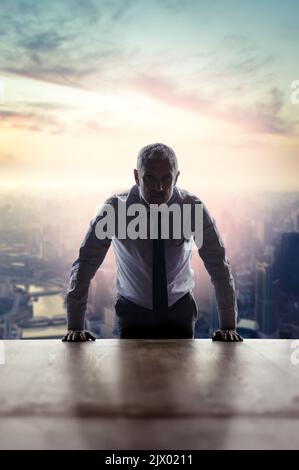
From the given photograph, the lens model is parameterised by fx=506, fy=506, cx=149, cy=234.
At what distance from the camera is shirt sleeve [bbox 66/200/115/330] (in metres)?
1.95

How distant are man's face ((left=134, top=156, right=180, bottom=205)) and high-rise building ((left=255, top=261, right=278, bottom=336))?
7.19 feet

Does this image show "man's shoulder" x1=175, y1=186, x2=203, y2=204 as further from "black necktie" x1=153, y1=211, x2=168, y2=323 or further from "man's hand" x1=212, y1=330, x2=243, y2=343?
"man's hand" x1=212, y1=330, x2=243, y2=343

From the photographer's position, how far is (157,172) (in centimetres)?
191

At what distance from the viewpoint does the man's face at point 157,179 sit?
6.27ft

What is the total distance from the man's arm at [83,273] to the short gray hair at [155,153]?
0.28 metres

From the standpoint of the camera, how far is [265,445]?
895 millimetres

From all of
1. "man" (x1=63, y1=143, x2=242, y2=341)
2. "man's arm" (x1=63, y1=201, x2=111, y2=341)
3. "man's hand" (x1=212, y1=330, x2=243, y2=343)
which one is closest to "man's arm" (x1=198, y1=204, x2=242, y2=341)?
"man" (x1=63, y1=143, x2=242, y2=341)

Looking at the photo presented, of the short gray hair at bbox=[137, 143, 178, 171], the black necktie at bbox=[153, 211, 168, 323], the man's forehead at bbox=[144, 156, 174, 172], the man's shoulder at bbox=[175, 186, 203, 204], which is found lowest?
the black necktie at bbox=[153, 211, 168, 323]

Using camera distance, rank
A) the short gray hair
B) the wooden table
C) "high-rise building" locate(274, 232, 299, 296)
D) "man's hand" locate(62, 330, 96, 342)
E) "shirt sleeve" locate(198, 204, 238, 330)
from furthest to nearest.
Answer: "high-rise building" locate(274, 232, 299, 296) < "shirt sleeve" locate(198, 204, 238, 330) < the short gray hair < "man's hand" locate(62, 330, 96, 342) < the wooden table

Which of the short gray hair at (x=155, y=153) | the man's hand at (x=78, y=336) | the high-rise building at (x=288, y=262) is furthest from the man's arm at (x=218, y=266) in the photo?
the high-rise building at (x=288, y=262)

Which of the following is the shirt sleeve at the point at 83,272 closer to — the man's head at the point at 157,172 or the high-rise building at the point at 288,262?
the man's head at the point at 157,172

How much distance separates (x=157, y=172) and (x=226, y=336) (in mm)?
659

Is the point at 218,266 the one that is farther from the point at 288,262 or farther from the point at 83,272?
the point at 288,262

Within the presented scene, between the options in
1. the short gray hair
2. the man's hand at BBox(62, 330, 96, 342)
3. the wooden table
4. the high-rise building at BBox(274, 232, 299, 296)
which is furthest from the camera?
the high-rise building at BBox(274, 232, 299, 296)
